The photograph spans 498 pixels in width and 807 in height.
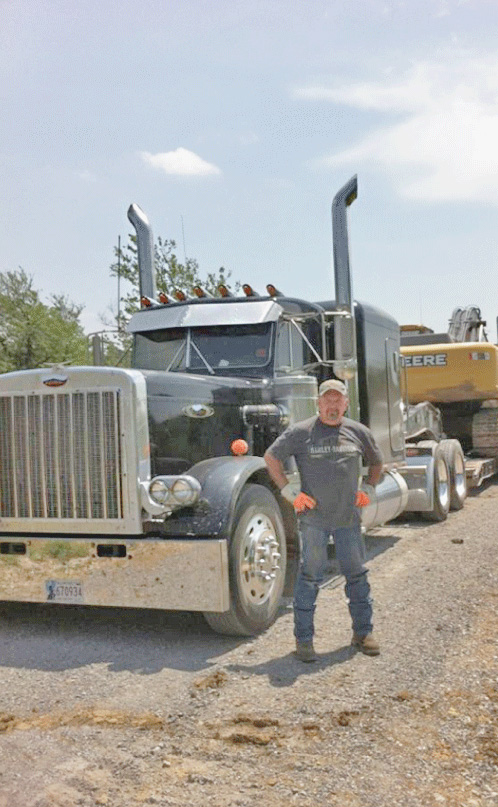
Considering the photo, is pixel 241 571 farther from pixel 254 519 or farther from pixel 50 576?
pixel 50 576

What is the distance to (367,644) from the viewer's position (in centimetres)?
521

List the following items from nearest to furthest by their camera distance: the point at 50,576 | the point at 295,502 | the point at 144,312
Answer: the point at 295,502 → the point at 50,576 → the point at 144,312

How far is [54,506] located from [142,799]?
261 centimetres

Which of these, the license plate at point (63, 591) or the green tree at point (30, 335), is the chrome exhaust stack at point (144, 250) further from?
the green tree at point (30, 335)

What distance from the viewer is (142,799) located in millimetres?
3373

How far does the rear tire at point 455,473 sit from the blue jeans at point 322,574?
6.30m

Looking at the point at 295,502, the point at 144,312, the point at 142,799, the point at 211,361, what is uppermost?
the point at 144,312

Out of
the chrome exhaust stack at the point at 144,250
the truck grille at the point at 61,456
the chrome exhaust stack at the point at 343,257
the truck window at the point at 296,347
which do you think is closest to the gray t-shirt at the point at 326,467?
the truck grille at the point at 61,456

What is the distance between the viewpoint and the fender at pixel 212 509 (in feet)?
17.6

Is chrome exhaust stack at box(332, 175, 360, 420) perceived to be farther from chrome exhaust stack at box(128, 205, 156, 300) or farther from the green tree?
the green tree

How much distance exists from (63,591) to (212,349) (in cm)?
257

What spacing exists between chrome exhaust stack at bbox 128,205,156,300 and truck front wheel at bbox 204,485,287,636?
147 inches

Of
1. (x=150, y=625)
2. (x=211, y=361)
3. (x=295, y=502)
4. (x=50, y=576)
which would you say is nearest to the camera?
(x=295, y=502)

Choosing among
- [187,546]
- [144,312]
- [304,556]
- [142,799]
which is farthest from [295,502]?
[144,312]
